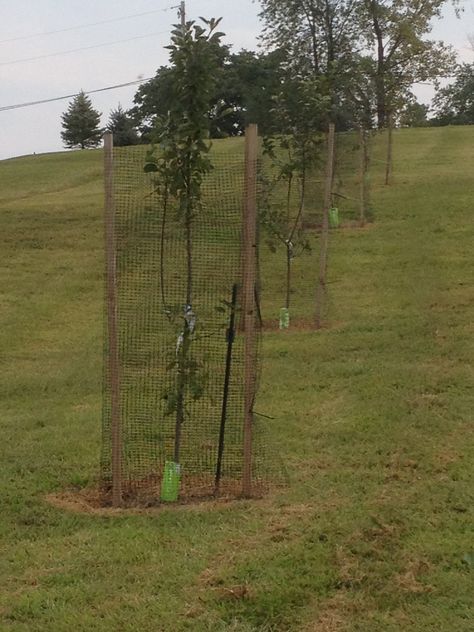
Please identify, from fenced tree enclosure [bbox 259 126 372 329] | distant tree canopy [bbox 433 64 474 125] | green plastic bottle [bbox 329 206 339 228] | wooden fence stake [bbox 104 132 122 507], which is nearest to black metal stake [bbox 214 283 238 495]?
wooden fence stake [bbox 104 132 122 507]

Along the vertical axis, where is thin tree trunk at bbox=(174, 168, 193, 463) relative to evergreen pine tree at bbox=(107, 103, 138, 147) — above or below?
below

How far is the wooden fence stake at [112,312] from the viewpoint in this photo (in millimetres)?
4301

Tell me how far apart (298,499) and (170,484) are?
748 mm

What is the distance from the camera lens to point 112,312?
4.42m

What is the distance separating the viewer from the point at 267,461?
5.00 metres

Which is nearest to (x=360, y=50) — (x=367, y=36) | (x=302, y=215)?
(x=367, y=36)

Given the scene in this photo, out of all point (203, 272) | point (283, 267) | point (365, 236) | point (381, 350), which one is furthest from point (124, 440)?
point (365, 236)

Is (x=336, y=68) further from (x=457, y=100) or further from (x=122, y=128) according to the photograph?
(x=457, y=100)

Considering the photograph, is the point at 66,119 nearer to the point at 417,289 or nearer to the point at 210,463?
the point at 417,289

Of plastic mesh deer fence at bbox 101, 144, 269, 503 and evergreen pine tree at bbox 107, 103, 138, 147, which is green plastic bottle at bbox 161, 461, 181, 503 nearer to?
plastic mesh deer fence at bbox 101, 144, 269, 503

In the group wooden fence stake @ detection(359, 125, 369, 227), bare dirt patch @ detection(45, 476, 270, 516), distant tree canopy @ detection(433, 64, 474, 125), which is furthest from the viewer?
distant tree canopy @ detection(433, 64, 474, 125)

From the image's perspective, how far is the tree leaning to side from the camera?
48750 millimetres

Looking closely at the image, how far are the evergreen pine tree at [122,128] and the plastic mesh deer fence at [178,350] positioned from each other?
36554 millimetres

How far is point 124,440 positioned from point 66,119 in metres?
46.4
